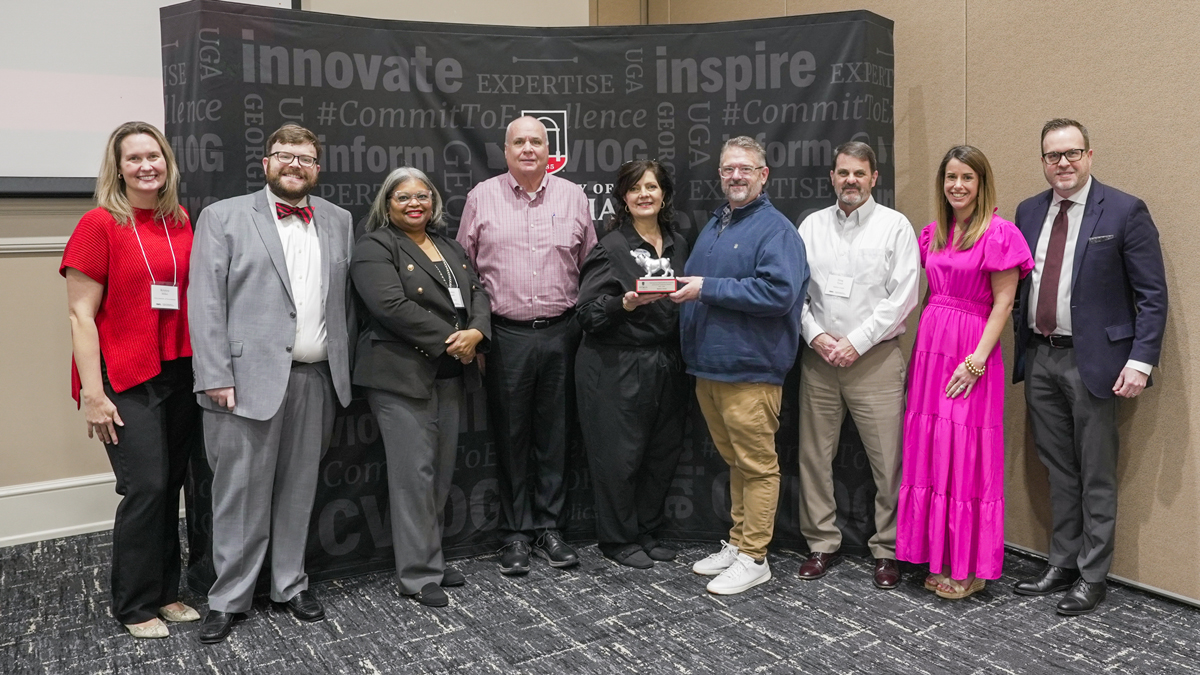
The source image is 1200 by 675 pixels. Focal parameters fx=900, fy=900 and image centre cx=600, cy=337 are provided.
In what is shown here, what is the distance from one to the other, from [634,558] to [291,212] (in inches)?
74.8

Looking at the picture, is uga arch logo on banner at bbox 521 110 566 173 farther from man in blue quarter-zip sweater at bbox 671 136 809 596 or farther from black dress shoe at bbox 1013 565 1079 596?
black dress shoe at bbox 1013 565 1079 596

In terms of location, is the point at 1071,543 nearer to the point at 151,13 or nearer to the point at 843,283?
the point at 843,283

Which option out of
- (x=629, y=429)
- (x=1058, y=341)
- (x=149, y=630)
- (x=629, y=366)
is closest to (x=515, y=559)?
(x=629, y=429)

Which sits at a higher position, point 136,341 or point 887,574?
point 136,341

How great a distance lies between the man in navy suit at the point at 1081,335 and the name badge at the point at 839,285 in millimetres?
647

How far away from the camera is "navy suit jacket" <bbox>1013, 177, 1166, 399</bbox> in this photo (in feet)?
10.2

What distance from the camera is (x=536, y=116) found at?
3.96 meters

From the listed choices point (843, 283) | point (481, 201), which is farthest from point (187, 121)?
point (843, 283)

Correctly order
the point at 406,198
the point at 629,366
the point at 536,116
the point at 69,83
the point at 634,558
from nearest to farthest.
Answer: the point at 406,198, the point at 629,366, the point at 634,558, the point at 536,116, the point at 69,83

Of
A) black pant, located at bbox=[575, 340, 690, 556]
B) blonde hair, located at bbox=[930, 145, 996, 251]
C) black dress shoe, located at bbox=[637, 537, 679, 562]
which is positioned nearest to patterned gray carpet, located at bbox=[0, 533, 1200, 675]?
black dress shoe, located at bbox=[637, 537, 679, 562]

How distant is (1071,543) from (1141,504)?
0.31m

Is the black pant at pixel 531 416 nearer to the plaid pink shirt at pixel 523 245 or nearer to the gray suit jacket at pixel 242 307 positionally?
the plaid pink shirt at pixel 523 245

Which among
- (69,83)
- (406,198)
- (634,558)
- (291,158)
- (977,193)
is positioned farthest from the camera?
(69,83)

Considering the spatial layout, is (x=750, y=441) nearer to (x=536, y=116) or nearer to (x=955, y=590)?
(x=955, y=590)
